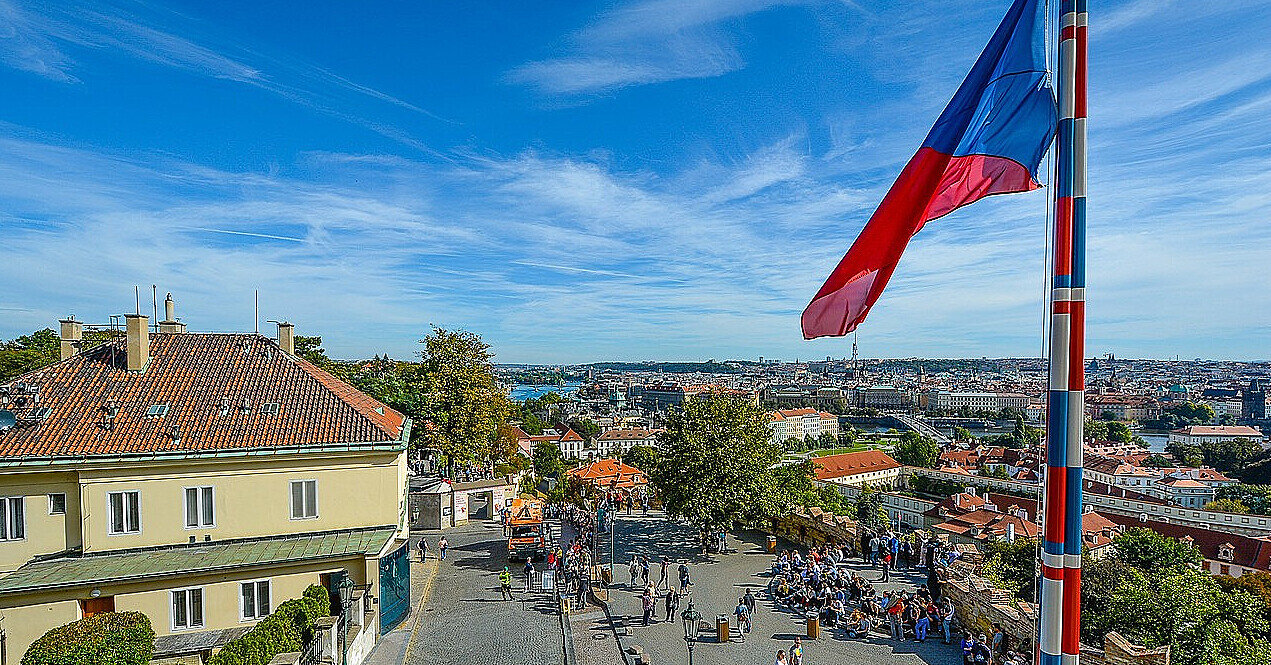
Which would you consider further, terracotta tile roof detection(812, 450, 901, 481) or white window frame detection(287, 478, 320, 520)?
terracotta tile roof detection(812, 450, 901, 481)

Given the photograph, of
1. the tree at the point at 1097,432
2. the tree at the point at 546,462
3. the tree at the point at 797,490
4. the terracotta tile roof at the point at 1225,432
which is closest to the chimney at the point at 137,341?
the tree at the point at 797,490

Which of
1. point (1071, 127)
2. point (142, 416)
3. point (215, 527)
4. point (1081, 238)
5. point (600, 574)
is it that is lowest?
point (600, 574)

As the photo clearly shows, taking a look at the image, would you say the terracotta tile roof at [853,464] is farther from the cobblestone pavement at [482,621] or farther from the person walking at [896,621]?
the person walking at [896,621]

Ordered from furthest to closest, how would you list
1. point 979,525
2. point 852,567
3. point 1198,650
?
point 979,525
point 852,567
point 1198,650

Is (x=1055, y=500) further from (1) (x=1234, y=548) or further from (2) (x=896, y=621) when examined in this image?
(1) (x=1234, y=548)

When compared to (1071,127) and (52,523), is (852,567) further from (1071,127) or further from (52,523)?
(52,523)

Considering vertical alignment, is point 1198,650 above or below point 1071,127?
below

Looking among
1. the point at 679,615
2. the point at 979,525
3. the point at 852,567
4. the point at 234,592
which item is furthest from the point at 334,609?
the point at 979,525

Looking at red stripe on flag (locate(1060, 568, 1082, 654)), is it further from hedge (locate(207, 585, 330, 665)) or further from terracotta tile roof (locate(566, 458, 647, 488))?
terracotta tile roof (locate(566, 458, 647, 488))

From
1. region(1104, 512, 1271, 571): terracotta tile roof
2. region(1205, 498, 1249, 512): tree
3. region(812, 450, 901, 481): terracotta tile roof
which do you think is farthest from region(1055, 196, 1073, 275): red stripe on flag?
region(812, 450, 901, 481): terracotta tile roof
